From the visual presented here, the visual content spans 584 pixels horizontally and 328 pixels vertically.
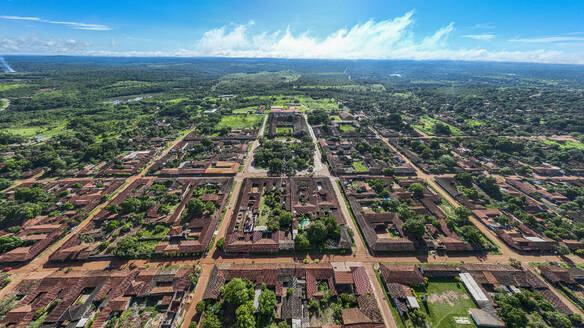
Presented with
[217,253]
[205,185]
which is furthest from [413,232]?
[205,185]

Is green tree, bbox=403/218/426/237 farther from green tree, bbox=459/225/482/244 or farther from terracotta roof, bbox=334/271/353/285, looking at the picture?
terracotta roof, bbox=334/271/353/285

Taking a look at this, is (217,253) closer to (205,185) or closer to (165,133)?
(205,185)

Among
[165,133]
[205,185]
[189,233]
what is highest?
[165,133]

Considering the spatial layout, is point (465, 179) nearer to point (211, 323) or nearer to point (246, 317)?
point (246, 317)

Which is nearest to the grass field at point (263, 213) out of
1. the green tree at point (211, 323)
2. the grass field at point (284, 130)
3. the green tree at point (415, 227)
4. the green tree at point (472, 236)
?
the green tree at point (211, 323)

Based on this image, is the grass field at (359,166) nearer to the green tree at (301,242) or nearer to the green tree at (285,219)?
the green tree at (285,219)

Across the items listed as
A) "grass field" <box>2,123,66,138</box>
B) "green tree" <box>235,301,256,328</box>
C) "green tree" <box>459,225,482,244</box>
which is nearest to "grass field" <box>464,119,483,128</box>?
"green tree" <box>459,225,482,244</box>

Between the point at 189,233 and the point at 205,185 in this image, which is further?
the point at 205,185
